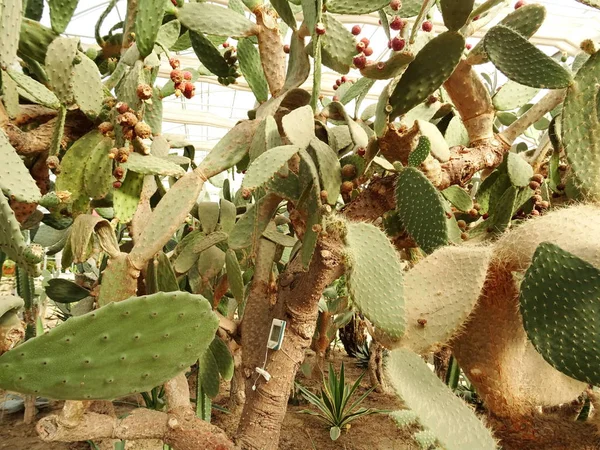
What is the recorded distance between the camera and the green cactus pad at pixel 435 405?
69 cm

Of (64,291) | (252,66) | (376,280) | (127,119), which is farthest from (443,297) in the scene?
(64,291)

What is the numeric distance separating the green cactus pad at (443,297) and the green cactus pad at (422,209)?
0.23 ft

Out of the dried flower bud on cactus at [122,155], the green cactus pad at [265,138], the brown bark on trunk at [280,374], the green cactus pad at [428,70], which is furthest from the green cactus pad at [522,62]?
the dried flower bud on cactus at [122,155]

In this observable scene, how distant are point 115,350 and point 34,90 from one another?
62 cm

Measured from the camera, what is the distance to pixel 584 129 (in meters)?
0.94

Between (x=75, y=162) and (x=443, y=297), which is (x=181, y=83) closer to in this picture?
(x=75, y=162)

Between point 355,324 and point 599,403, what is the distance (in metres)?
2.91

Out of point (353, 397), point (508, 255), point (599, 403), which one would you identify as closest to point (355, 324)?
point (353, 397)

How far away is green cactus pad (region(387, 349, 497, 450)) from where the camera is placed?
0.69m

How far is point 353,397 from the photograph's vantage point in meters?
3.21

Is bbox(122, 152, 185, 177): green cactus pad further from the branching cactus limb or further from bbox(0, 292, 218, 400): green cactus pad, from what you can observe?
the branching cactus limb

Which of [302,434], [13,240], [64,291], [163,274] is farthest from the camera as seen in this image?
[302,434]

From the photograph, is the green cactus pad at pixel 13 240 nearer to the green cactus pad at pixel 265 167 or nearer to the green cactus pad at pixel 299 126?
the green cactus pad at pixel 265 167

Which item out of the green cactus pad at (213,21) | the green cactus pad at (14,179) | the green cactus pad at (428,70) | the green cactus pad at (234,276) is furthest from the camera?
the green cactus pad at (234,276)
